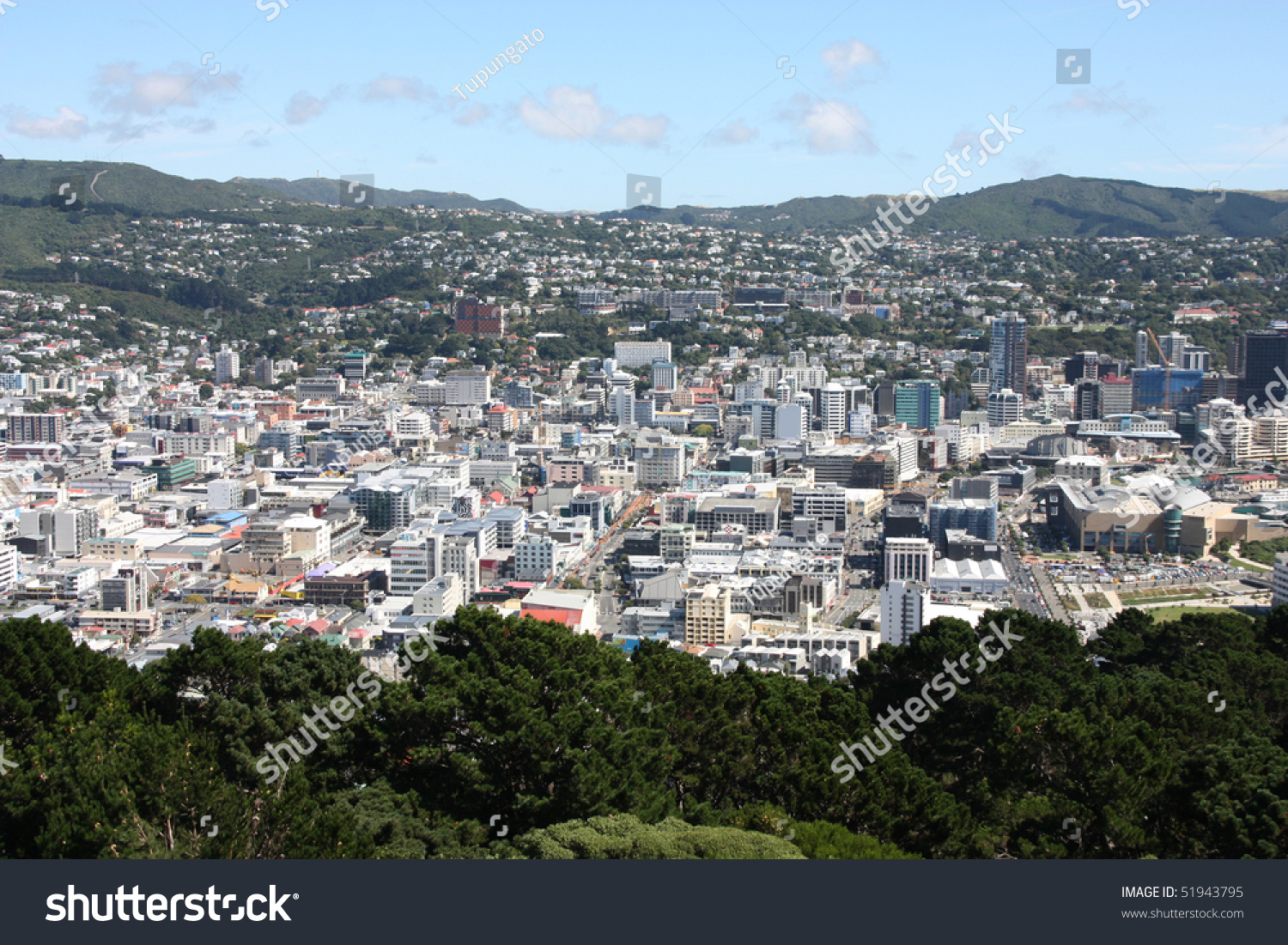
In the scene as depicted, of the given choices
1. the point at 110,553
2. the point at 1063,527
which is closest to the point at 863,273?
the point at 1063,527

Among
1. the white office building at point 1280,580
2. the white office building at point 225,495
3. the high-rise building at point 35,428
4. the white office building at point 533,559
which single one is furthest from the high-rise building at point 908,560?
the high-rise building at point 35,428

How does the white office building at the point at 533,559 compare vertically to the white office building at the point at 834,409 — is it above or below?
below

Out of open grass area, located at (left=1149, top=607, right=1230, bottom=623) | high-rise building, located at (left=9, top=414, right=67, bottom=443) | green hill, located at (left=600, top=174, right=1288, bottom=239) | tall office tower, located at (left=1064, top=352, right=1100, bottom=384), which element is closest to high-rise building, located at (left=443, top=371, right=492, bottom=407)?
high-rise building, located at (left=9, top=414, right=67, bottom=443)

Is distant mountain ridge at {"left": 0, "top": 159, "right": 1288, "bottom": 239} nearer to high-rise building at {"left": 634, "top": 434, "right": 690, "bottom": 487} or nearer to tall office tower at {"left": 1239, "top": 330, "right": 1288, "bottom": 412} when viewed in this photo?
tall office tower at {"left": 1239, "top": 330, "right": 1288, "bottom": 412}

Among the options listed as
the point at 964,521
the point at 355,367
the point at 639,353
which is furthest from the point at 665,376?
the point at 964,521

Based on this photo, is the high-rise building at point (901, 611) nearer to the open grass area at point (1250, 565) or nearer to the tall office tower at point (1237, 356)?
the open grass area at point (1250, 565)

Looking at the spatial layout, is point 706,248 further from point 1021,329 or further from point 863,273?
point 1021,329
